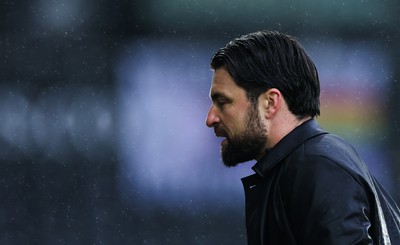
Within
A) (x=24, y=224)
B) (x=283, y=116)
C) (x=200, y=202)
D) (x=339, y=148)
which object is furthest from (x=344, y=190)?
(x=24, y=224)

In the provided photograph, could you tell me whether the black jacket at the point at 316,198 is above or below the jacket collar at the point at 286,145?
below

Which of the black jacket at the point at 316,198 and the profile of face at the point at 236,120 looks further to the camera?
the profile of face at the point at 236,120

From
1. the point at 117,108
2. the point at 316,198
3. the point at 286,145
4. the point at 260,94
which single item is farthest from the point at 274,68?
the point at 117,108

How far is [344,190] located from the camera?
3.75 feet

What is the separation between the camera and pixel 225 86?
4.59 ft

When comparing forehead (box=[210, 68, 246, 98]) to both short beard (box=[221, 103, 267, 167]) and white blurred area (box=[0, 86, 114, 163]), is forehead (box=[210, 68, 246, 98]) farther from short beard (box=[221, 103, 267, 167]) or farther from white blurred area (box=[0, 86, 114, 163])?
white blurred area (box=[0, 86, 114, 163])

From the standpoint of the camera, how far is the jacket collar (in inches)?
50.6

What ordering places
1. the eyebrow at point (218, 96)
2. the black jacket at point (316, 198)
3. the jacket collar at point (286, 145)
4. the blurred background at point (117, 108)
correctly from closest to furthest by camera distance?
the black jacket at point (316, 198)
the jacket collar at point (286, 145)
the eyebrow at point (218, 96)
the blurred background at point (117, 108)

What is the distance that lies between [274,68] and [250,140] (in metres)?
0.15

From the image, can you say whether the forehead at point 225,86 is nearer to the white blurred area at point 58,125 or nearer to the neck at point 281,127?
the neck at point 281,127

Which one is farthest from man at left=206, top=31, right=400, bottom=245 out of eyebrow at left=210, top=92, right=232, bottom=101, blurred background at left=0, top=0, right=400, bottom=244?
blurred background at left=0, top=0, right=400, bottom=244

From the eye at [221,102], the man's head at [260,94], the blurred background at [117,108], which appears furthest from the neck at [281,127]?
the blurred background at [117,108]

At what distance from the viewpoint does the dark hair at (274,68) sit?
1.37 m

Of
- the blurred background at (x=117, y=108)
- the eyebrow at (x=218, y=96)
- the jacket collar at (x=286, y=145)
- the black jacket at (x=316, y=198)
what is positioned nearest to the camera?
the black jacket at (x=316, y=198)
